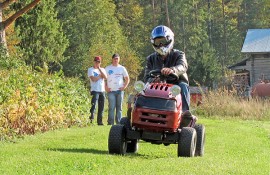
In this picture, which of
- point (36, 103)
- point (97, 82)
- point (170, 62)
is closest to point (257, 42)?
point (97, 82)

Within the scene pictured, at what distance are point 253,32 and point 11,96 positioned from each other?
35873mm

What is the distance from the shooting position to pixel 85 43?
67875mm

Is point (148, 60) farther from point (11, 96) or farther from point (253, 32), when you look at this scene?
point (253, 32)

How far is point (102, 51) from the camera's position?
6194 centimetres

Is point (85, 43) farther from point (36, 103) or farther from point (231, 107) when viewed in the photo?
point (36, 103)

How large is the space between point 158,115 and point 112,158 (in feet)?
3.31

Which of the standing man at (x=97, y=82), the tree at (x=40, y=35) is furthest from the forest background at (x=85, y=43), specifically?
the standing man at (x=97, y=82)

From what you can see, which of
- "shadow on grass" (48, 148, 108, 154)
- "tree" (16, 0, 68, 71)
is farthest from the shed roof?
"shadow on grass" (48, 148, 108, 154)

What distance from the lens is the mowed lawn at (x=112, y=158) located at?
8109 mm

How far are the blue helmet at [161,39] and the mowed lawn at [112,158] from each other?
164 centimetres

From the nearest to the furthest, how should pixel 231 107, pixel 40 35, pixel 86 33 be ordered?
pixel 231 107
pixel 40 35
pixel 86 33

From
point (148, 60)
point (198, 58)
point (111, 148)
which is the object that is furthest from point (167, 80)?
point (198, 58)

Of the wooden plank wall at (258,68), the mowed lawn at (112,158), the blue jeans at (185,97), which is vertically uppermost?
the wooden plank wall at (258,68)

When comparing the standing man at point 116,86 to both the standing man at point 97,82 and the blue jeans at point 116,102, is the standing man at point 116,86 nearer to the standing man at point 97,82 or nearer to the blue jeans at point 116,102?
the blue jeans at point 116,102
